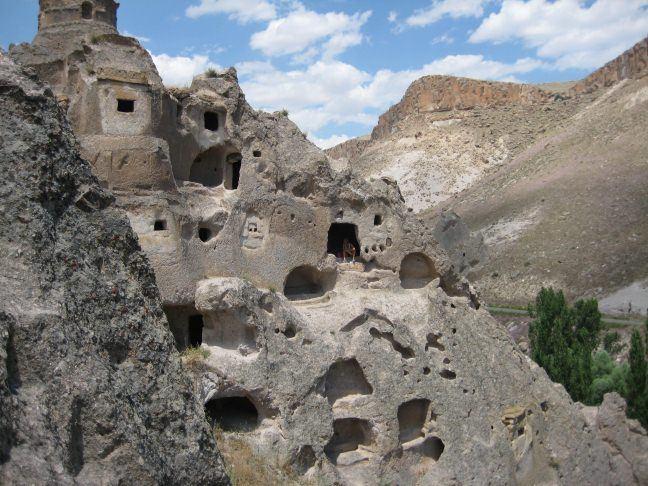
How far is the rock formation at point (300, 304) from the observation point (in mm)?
14266

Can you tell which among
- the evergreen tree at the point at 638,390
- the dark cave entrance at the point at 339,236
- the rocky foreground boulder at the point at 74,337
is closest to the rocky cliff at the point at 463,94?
the evergreen tree at the point at 638,390

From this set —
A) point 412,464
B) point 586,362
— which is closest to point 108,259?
point 412,464

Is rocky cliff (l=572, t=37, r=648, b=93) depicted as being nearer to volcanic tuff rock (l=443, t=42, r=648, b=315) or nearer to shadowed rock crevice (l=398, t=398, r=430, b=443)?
volcanic tuff rock (l=443, t=42, r=648, b=315)

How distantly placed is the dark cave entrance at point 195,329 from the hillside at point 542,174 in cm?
1787

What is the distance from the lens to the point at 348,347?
1582 cm

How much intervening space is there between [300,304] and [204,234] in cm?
295

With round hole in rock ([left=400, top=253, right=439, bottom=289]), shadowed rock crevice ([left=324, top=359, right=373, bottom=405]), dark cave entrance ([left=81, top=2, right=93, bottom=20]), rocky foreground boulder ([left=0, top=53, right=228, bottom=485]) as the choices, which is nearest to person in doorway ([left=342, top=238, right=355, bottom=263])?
round hole in rock ([left=400, top=253, right=439, bottom=289])

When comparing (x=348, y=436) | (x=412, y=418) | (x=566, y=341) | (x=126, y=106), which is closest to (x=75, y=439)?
(x=126, y=106)

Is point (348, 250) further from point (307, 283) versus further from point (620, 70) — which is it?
point (620, 70)

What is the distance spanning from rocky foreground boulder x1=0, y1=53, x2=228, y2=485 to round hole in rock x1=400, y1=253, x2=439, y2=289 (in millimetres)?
13697

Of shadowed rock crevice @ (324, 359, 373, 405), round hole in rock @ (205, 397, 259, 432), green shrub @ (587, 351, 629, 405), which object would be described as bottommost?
green shrub @ (587, 351, 629, 405)

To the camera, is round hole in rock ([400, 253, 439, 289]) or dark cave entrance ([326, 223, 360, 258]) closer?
round hole in rock ([400, 253, 439, 289])

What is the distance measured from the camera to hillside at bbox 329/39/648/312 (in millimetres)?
41406

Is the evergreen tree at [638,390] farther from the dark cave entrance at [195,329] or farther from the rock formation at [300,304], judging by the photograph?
the dark cave entrance at [195,329]
